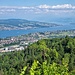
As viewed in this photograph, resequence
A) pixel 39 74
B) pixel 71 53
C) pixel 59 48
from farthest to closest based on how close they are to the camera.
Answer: pixel 59 48, pixel 71 53, pixel 39 74

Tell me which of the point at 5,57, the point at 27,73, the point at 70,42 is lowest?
the point at 5,57

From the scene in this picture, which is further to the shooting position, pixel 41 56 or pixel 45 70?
pixel 41 56

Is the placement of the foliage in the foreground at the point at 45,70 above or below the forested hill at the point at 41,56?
above

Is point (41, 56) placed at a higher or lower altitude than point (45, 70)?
lower

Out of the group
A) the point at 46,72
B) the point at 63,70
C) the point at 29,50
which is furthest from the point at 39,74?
the point at 29,50

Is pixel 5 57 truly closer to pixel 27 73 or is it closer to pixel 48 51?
pixel 48 51

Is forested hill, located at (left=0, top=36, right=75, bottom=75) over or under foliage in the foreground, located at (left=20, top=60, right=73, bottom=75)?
under

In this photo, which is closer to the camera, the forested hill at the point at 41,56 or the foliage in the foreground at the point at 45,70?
the foliage in the foreground at the point at 45,70

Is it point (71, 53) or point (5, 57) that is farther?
point (5, 57)

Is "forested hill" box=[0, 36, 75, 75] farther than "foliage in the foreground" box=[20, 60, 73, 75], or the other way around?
"forested hill" box=[0, 36, 75, 75]

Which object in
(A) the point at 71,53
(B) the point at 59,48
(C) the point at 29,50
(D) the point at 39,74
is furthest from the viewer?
(C) the point at 29,50

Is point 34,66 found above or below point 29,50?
above
